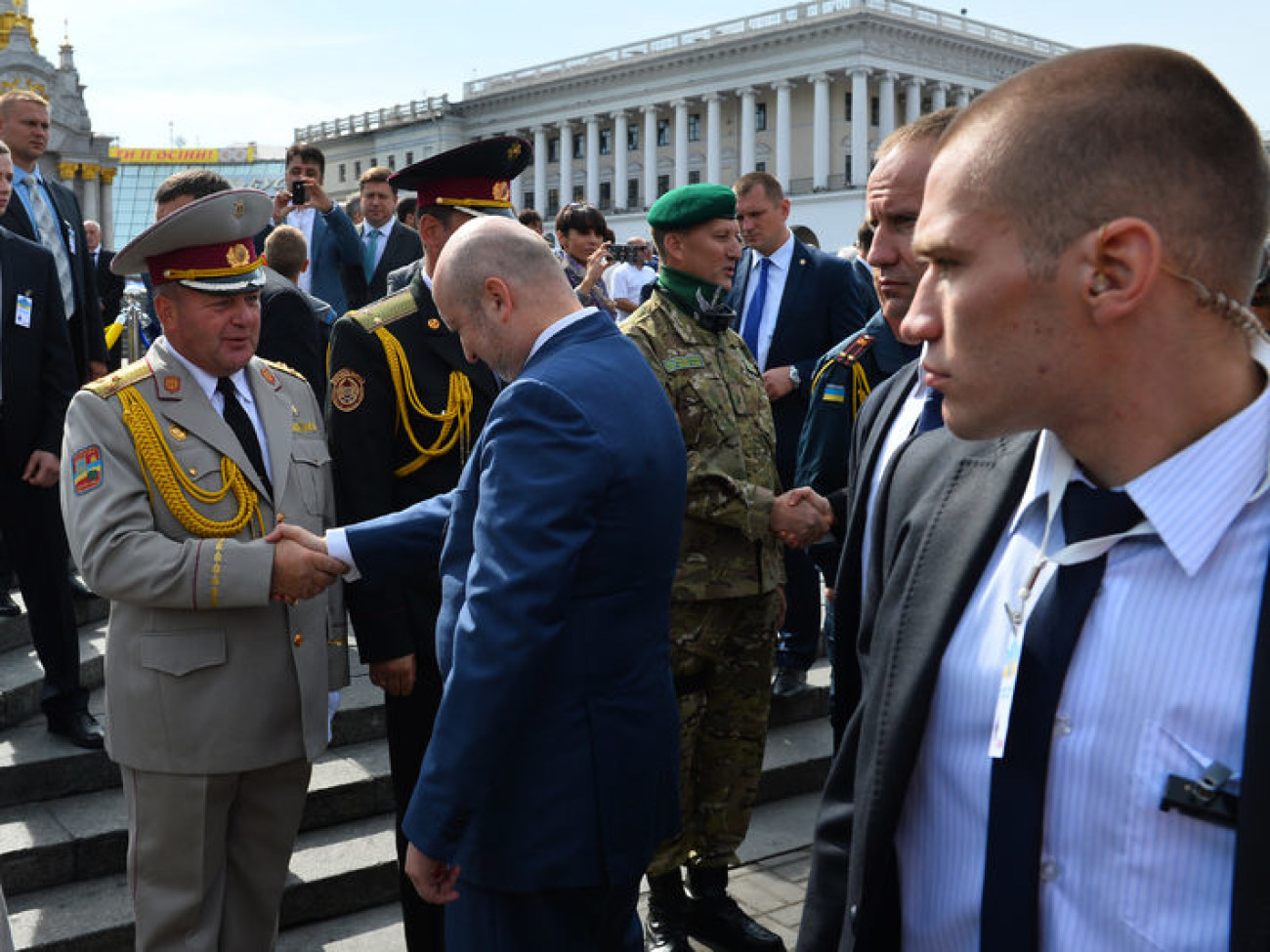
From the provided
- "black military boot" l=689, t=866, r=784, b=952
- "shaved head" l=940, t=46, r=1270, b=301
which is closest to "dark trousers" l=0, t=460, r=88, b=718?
"black military boot" l=689, t=866, r=784, b=952

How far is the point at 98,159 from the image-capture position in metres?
38.0

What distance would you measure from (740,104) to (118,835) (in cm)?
7211

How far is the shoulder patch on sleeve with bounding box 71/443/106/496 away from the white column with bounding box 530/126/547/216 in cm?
7853

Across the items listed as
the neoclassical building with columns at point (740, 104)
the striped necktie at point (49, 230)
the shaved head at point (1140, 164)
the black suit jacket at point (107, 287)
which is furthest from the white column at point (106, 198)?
the shaved head at point (1140, 164)

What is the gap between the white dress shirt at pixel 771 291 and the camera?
235 inches

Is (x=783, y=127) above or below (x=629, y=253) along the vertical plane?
above

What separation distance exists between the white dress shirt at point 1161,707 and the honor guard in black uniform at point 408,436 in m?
2.26

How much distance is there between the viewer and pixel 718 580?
3.96m

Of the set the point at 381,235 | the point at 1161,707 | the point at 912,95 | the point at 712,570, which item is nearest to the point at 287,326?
the point at 712,570

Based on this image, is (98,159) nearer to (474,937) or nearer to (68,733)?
(68,733)

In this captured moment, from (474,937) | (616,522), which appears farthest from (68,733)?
(616,522)

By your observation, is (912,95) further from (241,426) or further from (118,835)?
(241,426)

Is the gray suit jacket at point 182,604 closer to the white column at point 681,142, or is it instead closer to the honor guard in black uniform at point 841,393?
the honor guard in black uniform at point 841,393

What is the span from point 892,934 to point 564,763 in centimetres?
99
